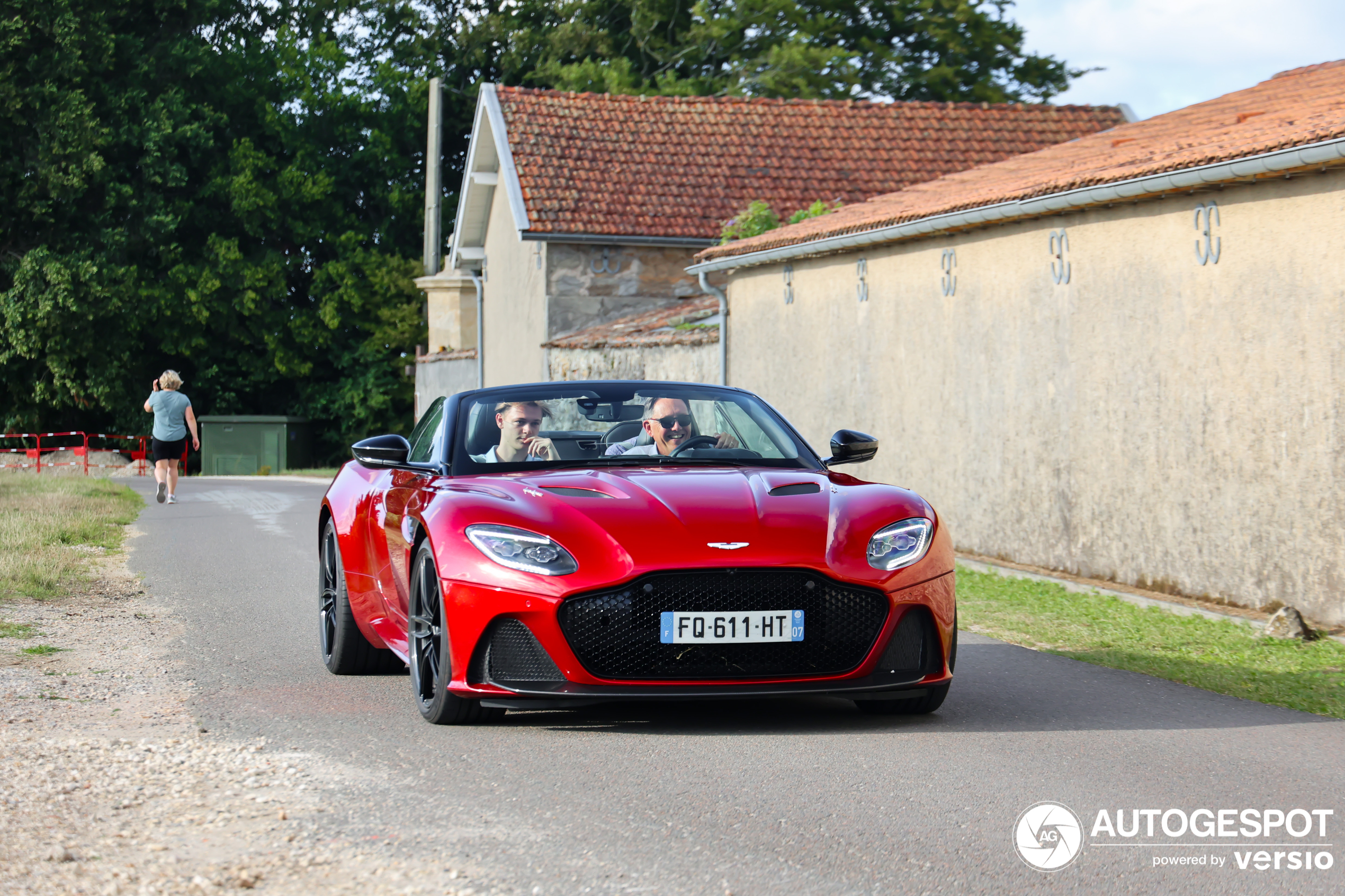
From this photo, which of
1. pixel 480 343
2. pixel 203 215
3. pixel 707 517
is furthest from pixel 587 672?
pixel 203 215

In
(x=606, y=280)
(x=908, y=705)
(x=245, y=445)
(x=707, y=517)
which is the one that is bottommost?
(x=245, y=445)

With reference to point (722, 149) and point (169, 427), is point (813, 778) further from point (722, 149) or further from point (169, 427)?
point (722, 149)

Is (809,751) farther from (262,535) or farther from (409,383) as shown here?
(409,383)

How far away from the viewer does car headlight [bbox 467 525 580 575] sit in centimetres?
605

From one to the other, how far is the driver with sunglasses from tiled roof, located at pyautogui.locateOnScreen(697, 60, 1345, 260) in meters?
4.25

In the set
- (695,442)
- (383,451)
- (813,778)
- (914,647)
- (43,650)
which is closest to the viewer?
(813,778)

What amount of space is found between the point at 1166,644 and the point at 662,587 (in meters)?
4.20

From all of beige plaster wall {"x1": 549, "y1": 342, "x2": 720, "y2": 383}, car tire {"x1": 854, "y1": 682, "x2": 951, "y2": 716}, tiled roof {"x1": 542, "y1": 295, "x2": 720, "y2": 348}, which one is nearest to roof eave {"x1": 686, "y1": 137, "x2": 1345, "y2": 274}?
beige plaster wall {"x1": 549, "y1": 342, "x2": 720, "y2": 383}

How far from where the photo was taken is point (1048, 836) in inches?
189

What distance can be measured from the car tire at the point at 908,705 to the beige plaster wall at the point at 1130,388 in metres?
3.96

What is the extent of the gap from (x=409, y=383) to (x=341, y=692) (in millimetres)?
41361

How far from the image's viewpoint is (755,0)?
4353 centimetres

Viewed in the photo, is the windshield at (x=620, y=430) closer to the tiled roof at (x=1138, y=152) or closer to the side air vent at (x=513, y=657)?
the side air vent at (x=513, y=657)

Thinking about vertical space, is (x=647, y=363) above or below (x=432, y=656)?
above
